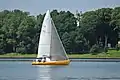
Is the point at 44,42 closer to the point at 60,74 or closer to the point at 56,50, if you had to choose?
the point at 56,50

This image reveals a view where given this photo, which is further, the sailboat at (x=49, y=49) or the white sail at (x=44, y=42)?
the white sail at (x=44, y=42)

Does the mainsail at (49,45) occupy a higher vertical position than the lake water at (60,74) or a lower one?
higher

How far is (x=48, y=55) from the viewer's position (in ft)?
429

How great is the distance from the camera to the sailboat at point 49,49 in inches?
5138

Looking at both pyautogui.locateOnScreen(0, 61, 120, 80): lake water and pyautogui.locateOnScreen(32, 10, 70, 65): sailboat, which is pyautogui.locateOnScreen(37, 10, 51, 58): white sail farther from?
pyautogui.locateOnScreen(0, 61, 120, 80): lake water

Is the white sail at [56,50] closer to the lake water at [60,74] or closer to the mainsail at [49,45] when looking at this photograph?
the mainsail at [49,45]

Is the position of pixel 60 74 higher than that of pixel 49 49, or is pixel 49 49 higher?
pixel 49 49

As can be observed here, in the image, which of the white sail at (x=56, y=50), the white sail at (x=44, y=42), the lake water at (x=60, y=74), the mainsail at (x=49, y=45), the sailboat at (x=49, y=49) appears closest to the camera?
the lake water at (x=60, y=74)

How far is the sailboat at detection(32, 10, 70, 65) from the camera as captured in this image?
130m

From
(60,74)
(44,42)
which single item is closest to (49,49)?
(44,42)

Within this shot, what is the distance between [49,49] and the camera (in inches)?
5172

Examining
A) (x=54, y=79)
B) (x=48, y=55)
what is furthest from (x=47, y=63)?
(x=54, y=79)

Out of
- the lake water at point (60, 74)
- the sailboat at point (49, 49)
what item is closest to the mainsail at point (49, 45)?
the sailboat at point (49, 49)

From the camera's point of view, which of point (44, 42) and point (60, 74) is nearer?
point (60, 74)
